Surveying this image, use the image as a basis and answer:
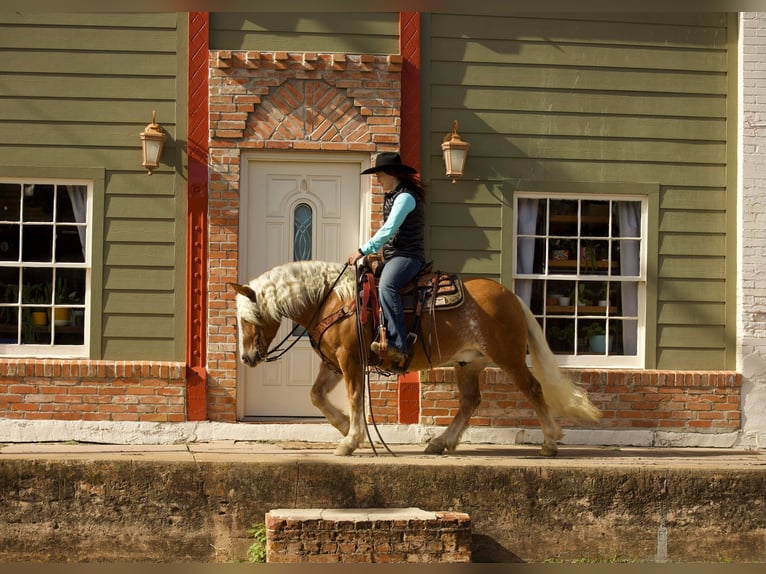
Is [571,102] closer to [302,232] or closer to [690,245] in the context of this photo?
[690,245]

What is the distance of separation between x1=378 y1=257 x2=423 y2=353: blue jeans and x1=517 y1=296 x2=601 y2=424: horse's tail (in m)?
1.11

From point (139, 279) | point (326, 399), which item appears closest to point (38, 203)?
point (139, 279)

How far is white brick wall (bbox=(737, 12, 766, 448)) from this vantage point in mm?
8711

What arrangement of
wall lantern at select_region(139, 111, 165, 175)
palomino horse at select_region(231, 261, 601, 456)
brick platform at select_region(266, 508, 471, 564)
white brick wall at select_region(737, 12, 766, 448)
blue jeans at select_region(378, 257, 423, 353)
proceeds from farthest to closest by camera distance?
white brick wall at select_region(737, 12, 766, 448), wall lantern at select_region(139, 111, 165, 175), palomino horse at select_region(231, 261, 601, 456), blue jeans at select_region(378, 257, 423, 353), brick platform at select_region(266, 508, 471, 564)

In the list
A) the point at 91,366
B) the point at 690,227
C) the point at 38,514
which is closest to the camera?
the point at 38,514

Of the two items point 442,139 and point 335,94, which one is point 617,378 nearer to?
point 442,139

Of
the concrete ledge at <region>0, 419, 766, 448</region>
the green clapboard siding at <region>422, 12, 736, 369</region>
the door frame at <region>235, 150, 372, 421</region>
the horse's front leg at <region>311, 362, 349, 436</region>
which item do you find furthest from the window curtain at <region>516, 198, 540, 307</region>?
the horse's front leg at <region>311, 362, 349, 436</region>

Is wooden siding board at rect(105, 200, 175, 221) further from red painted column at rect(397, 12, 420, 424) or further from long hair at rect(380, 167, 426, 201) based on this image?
long hair at rect(380, 167, 426, 201)

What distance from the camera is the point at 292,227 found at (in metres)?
8.59

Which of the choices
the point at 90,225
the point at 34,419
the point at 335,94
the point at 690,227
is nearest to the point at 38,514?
the point at 34,419

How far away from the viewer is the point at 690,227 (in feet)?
29.0

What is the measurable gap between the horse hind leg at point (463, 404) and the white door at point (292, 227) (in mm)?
1462

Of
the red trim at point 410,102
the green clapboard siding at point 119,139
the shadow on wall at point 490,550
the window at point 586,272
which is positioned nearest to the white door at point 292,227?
the red trim at point 410,102

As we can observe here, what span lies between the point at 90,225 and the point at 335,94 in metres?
2.47
